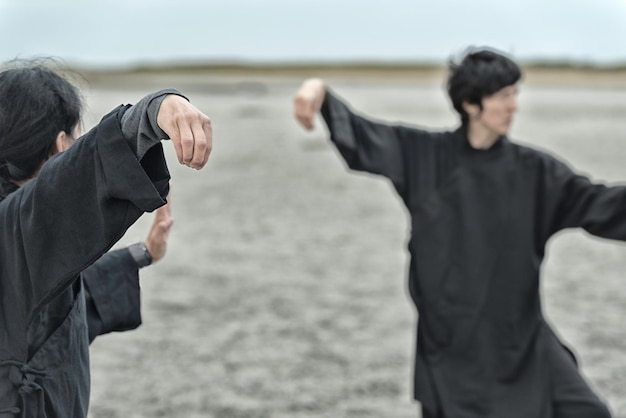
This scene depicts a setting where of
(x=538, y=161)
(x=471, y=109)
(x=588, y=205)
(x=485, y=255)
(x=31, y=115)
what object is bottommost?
(x=485, y=255)

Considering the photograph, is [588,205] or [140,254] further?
[588,205]

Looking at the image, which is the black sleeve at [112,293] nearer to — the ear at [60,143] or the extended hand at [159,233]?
the extended hand at [159,233]

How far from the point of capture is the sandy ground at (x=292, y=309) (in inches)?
169

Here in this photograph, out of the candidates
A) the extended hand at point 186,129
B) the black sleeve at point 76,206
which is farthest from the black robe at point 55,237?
the extended hand at point 186,129

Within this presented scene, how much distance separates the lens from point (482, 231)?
9.83 feet

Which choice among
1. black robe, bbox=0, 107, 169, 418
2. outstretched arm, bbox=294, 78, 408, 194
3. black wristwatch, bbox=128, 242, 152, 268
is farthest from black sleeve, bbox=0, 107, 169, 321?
outstretched arm, bbox=294, 78, 408, 194

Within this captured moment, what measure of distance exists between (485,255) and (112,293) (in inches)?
50.3

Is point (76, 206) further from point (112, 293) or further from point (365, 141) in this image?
point (365, 141)

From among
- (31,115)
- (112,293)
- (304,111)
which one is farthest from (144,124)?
(304,111)

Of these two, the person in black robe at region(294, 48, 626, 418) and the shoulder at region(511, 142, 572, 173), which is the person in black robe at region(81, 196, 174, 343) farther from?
the shoulder at region(511, 142, 572, 173)

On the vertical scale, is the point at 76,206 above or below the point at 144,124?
below

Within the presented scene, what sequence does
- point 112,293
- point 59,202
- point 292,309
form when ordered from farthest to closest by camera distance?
point 292,309 < point 112,293 < point 59,202

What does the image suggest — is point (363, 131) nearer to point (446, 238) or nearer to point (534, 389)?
point (446, 238)

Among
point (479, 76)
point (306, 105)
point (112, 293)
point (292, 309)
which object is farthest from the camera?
point (292, 309)
